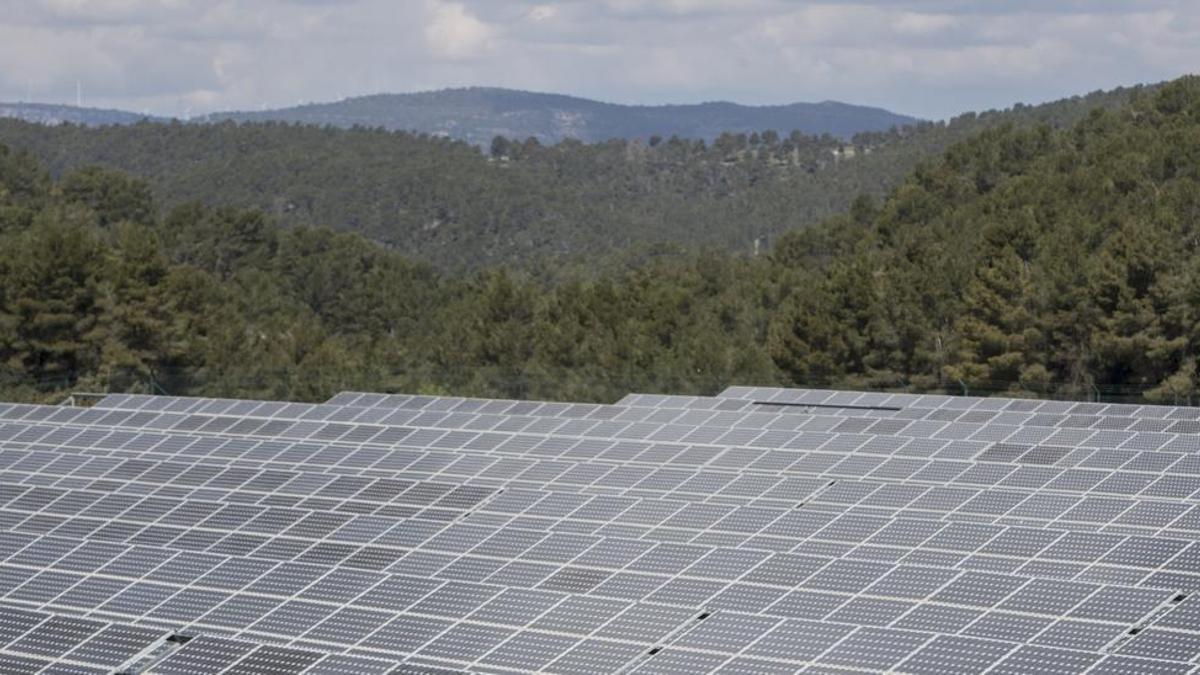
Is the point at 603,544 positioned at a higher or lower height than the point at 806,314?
higher

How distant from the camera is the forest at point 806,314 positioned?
5047 centimetres

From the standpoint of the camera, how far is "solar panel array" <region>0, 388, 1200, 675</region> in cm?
1859

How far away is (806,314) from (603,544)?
34.1m

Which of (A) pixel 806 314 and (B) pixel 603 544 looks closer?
(B) pixel 603 544

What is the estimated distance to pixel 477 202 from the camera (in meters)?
185

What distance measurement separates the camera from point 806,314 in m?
56.2

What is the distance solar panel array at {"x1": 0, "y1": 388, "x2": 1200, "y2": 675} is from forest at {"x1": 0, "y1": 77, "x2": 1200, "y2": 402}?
48.7 ft

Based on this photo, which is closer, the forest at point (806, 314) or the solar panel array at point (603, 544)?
the solar panel array at point (603, 544)

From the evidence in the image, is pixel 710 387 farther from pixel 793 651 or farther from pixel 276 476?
pixel 793 651

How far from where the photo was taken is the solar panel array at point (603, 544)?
18594 mm

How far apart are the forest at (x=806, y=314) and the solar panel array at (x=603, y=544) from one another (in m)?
14.9

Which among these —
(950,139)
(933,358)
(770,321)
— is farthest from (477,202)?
(933,358)

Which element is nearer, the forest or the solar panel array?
the solar panel array

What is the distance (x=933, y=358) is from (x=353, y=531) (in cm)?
3330
